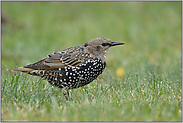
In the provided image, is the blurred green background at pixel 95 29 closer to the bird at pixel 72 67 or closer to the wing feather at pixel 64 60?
the bird at pixel 72 67

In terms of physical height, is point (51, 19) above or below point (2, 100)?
above

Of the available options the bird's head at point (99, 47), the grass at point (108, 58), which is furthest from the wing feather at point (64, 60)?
the grass at point (108, 58)

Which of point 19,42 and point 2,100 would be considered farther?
point 19,42

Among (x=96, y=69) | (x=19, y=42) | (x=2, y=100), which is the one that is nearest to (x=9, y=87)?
(x=2, y=100)

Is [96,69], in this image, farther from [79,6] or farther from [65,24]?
[79,6]

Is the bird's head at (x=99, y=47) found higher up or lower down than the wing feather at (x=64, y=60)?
higher up

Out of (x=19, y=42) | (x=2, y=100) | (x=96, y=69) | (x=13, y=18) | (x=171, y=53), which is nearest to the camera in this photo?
(x=2, y=100)

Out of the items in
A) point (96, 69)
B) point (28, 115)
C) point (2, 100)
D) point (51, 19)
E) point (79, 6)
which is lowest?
point (28, 115)
